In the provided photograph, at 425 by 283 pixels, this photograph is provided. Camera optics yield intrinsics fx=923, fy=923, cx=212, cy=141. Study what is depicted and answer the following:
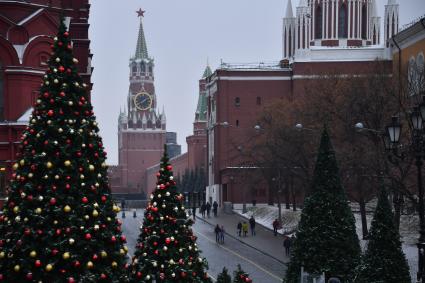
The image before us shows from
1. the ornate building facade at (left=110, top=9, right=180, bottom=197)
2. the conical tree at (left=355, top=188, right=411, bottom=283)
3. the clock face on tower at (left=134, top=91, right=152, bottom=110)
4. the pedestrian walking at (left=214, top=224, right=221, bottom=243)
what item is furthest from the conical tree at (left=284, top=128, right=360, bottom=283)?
the clock face on tower at (left=134, top=91, right=152, bottom=110)

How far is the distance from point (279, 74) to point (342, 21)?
8078mm

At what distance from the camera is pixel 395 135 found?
65.1ft

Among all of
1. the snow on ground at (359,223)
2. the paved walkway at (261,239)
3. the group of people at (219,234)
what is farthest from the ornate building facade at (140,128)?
the group of people at (219,234)

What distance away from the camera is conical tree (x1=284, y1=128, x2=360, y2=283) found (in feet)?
79.1

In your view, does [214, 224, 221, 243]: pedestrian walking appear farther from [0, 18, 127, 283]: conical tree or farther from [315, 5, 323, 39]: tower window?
[315, 5, 323, 39]: tower window

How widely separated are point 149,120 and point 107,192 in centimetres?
17533

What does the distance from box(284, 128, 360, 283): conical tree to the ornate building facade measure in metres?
163

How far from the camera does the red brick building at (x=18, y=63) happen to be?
2952cm

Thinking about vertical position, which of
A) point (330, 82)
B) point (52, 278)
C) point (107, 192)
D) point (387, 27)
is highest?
point (387, 27)

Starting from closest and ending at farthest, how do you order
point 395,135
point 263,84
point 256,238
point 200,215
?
point 395,135, point 256,238, point 200,215, point 263,84

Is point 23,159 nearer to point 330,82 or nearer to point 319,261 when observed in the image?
point 319,261

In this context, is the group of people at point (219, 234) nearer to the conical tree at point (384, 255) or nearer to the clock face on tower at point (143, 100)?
the conical tree at point (384, 255)

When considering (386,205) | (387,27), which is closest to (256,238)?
(386,205)

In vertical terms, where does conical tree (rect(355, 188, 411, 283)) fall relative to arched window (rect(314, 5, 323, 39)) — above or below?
below
